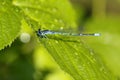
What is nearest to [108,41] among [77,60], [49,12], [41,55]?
[41,55]

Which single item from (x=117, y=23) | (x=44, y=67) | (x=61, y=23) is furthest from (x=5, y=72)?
(x=117, y=23)

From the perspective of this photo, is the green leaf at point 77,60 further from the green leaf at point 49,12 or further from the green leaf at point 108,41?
Answer: the green leaf at point 108,41

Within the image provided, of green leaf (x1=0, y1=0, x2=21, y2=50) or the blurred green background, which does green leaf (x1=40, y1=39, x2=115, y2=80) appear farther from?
the blurred green background

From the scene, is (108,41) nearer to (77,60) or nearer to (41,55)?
(41,55)

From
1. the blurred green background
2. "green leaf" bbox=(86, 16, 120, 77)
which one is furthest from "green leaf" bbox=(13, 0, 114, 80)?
"green leaf" bbox=(86, 16, 120, 77)

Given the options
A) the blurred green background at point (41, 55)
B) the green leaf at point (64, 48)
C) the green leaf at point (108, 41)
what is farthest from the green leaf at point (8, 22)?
the green leaf at point (108, 41)

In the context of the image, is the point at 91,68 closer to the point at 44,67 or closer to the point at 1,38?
the point at 1,38
